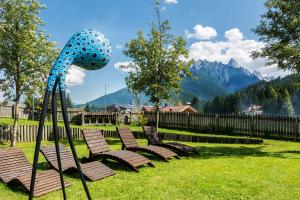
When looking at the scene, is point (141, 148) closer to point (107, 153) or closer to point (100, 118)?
point (107, 153)

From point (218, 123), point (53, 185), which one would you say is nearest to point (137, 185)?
point (53, 185)

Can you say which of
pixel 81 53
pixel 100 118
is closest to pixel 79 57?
pixel 81 53

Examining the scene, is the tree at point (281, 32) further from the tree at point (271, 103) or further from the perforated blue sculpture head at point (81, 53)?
the tree at point (271, 103)

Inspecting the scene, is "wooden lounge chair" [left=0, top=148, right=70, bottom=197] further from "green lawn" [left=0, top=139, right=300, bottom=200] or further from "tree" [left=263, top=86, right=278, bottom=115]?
"tree" [left=263, top=86, right=278, bottom=115]

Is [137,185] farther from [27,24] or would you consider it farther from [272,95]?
[272,95]

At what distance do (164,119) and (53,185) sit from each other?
2557cm

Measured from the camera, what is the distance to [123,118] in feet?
120

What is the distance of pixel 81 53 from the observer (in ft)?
18.8

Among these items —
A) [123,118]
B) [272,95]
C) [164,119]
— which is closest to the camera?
[164,119]

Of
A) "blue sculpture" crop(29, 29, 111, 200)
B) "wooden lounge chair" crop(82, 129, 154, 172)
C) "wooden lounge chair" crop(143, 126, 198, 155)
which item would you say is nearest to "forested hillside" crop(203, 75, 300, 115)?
"wooden lounge chair" crop(143, 126, 198, 155)

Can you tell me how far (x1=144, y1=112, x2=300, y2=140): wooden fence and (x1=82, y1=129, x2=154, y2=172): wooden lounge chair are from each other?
1573 centimetres

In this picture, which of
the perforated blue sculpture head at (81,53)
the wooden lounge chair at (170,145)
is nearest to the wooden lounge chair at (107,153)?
the wooden lounge chair at (170,145)

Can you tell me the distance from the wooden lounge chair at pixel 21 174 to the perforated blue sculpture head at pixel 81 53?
378 cm

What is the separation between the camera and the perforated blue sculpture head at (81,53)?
559cm
